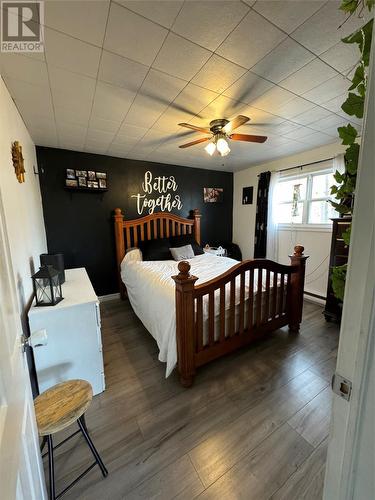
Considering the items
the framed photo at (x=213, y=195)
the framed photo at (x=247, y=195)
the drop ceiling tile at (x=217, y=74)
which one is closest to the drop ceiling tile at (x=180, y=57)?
the drop ceiling tile at (x=217, y=74)

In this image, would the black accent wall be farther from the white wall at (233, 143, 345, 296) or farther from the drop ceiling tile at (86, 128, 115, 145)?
the white wall at (233, 143, 345, 296)

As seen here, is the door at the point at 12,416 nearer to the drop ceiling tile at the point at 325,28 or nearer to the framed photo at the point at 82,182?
the drop ceiling tile at the point at 325,28

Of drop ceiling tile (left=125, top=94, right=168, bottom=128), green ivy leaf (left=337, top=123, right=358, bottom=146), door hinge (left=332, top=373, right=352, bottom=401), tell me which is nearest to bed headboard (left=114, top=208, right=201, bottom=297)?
drop ceiling tile (left=125, top=94, right=168, bottom=128)

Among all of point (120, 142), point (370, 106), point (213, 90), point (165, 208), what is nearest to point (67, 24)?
point (213, 90)

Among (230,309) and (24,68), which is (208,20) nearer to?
(24,68)

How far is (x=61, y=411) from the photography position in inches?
40.8

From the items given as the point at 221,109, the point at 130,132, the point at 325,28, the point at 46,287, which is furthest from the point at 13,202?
the point at 325,28

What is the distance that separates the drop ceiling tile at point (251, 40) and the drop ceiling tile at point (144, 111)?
70 cm

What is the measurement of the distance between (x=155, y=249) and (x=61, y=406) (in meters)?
2.35

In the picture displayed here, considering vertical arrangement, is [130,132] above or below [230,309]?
above

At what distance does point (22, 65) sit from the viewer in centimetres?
129

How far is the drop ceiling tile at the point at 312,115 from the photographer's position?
6.33 ft

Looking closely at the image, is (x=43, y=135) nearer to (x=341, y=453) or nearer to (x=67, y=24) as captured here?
(x=67, y=24)

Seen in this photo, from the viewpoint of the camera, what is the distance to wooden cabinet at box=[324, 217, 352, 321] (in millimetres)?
2436
